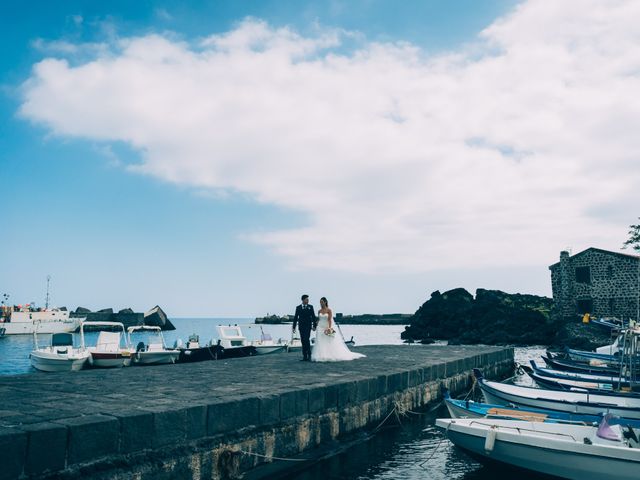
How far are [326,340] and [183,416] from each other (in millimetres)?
7565

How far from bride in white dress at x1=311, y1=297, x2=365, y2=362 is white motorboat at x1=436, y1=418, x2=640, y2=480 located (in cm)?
529

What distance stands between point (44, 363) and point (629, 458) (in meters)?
23.9

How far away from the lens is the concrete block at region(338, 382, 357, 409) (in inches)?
380

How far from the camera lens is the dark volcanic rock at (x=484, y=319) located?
4831 cm

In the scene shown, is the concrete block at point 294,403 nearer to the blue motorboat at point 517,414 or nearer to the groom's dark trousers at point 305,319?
the blue motorboat at point 517,414

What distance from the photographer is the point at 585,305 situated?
47.7 meters

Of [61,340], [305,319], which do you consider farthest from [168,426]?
[61,340]

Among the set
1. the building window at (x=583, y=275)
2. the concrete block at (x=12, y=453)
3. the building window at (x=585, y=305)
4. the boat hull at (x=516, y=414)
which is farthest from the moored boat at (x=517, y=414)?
the building window at (x=583, y=275)

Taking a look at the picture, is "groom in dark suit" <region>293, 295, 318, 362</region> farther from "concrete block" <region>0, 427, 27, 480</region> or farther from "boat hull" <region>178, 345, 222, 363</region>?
"boat hull" <region>178, 345, 222, 363</region>

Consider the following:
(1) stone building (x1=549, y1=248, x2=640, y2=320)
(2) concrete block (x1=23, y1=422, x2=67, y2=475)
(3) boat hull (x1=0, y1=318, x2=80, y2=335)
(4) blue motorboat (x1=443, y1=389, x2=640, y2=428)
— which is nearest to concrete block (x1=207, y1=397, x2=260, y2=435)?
(2) concrete block (x1=23, y1=422, x2=67, y2=475)

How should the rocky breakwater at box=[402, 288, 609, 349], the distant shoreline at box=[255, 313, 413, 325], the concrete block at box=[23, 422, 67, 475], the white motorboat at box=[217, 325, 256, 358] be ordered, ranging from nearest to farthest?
1. the concrete block at box=[23, 422, 67, 475]
2. the white motorboat at box=[217, 325, 256, 358]
3. the rocky breakwater at box=[402, 288, 609, 349]
4. the distant shoreline at box=[255, 313, 413, 325]

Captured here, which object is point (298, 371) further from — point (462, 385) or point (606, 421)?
point (462, 385)

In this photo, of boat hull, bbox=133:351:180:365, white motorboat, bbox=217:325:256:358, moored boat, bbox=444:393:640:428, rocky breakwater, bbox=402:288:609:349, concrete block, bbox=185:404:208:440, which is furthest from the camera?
rocky breakwater, bbox=402:288:609:349

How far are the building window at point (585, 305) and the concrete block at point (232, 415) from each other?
47.7 metres
